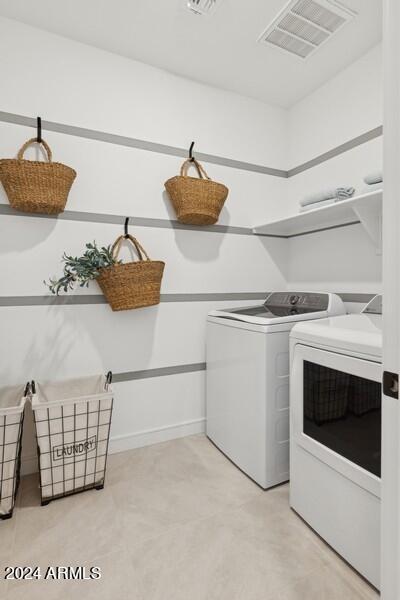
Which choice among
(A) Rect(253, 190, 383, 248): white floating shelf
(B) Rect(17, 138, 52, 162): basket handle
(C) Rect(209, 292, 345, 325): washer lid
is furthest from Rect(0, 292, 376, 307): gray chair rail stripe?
(B) Rect(17, 138, 52, 162): basket handle

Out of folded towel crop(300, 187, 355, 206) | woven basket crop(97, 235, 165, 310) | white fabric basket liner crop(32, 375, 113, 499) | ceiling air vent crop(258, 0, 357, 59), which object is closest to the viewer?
white fabric basket liner crop(32, 375, 113, 499)

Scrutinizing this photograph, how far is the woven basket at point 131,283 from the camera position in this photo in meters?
1.78

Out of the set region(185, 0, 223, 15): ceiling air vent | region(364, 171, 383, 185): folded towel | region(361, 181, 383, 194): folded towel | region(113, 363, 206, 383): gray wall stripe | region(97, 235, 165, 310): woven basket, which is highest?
region(185, 0, 223, 15): ceiling air vent

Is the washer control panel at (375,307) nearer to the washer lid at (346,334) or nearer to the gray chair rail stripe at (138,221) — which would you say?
the washer lid at (346,334)

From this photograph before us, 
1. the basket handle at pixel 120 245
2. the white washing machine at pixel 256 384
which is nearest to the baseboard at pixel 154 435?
the white washing machine at pixel 256 384

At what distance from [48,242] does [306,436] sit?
1.69 m

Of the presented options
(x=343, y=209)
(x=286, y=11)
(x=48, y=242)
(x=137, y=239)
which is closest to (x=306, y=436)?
(x=343, y=209)

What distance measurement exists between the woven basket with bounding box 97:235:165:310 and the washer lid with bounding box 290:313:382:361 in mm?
835

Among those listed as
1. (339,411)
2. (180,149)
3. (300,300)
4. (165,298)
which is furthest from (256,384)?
(180,149)

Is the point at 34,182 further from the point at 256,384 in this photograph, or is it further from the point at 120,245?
the point at 256,384

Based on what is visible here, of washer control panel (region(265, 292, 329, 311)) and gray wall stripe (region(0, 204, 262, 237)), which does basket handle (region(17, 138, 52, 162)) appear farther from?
washer control panel (region(265, 292, 329, 311))

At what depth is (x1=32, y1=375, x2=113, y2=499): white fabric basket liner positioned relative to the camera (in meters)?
1.57

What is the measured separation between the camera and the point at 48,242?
1.86 meters

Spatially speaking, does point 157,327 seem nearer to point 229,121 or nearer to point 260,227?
point 260,227
